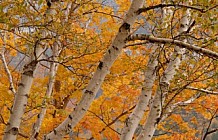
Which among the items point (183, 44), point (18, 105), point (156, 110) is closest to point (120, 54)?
point (156, 110)

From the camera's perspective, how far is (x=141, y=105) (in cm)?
464

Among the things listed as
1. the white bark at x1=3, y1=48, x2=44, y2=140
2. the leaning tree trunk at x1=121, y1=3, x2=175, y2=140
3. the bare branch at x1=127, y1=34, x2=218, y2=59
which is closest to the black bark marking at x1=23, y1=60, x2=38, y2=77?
the white bark at x1=3, y1=48, x2=44, y2=140

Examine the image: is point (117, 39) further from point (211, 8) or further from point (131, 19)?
point (211, 8)

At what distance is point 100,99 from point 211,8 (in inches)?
231

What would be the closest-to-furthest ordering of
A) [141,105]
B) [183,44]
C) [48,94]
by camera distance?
[183,44]
[141,105]
[48,94]

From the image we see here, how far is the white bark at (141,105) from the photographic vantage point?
451 cm

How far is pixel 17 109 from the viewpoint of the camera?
4133 millimetres

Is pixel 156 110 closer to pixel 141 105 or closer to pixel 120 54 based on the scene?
pixel 141 105

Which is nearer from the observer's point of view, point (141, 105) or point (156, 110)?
point (156, 110)

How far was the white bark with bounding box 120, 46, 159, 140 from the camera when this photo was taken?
451 centimetres

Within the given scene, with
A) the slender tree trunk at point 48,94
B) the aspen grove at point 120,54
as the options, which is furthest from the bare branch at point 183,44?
the slender tree trunk at point 48,94

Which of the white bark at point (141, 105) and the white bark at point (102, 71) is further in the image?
the white bark at point (141, 105)

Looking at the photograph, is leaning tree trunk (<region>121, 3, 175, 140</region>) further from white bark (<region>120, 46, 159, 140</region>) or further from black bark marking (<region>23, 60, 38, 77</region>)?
black bark marking (<region>23, 60, 38, 77</region>)

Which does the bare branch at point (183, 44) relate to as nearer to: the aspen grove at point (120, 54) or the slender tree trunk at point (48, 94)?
the aspen grove at point (120, 54)
